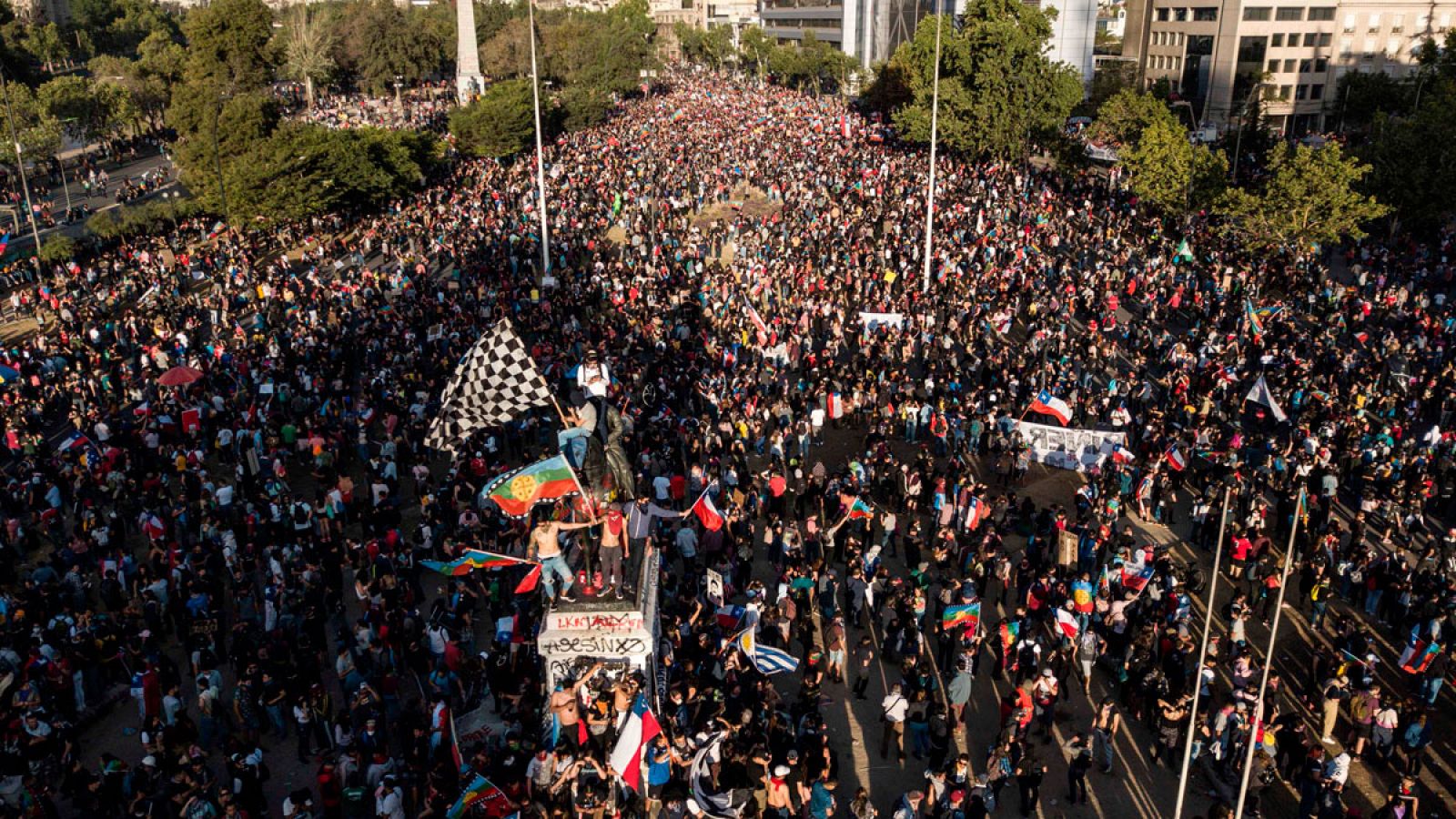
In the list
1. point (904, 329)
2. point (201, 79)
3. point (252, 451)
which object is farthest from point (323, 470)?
point (201, 79)

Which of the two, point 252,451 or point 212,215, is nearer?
point 252,451

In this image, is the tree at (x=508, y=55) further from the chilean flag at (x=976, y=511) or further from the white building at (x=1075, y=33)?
the chilean flag at (x=976, y=511)

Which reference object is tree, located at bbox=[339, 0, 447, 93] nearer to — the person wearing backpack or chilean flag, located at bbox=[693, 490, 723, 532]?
A: chilean flag, located at bbox=[693, 490, 723, 532]

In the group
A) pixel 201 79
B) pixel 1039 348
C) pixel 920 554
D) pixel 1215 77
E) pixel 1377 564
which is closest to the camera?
pixel 1377 564

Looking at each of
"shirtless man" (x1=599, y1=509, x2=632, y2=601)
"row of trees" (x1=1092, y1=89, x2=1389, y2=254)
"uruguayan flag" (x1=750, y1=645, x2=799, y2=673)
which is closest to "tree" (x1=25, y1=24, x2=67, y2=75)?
Answer: "row of trees" (x1=1092, y1=89, x2=1389, y2=254)

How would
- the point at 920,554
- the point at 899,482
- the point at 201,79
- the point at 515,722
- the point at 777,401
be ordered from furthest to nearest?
the point at 201,79 < the point at 777,401 < the point at 899,482 < the point at 920,554 < the point at 515,722

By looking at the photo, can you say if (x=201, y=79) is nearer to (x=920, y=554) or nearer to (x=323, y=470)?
(x=323, y=470)

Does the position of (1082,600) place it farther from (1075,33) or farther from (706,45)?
(706,45)
